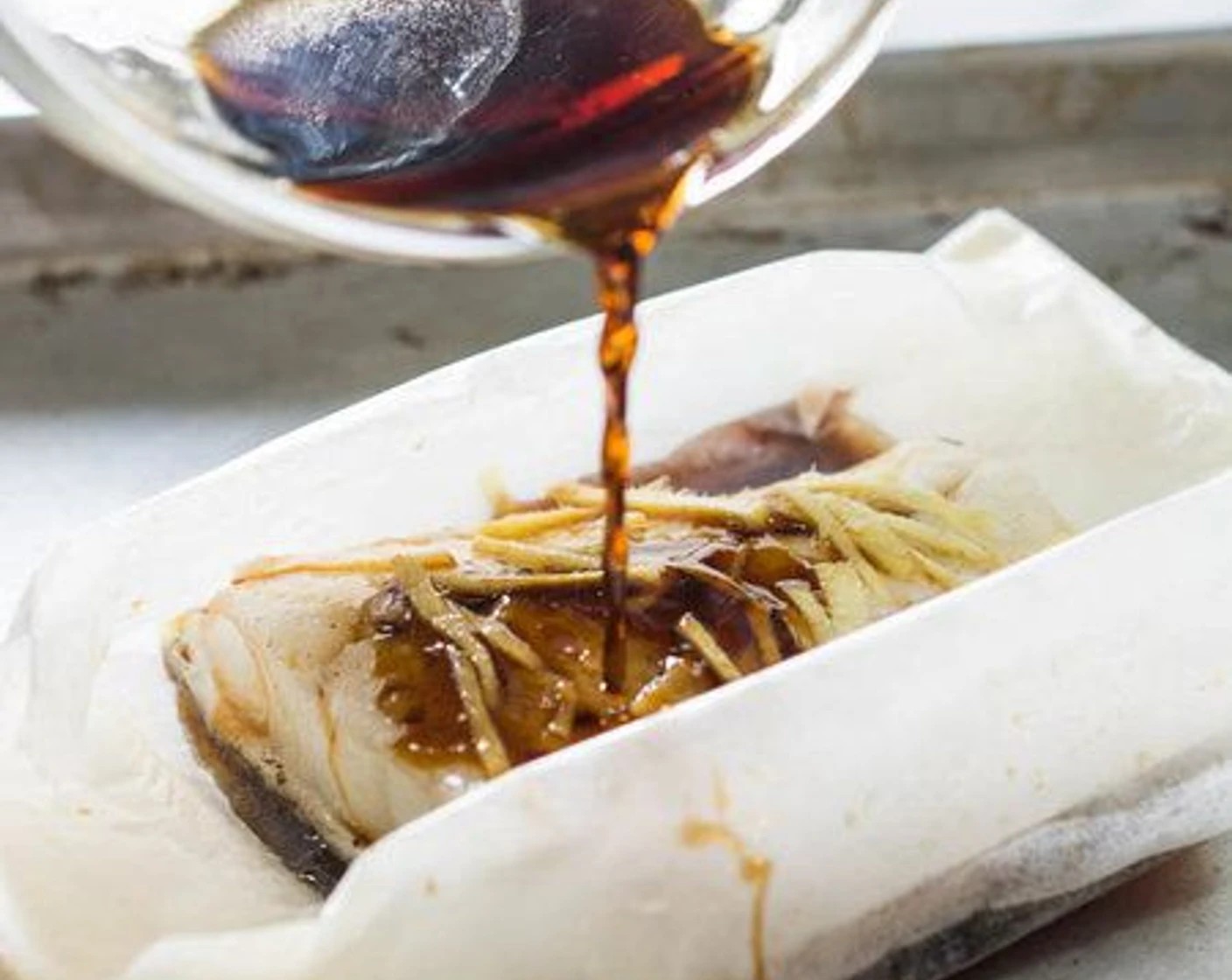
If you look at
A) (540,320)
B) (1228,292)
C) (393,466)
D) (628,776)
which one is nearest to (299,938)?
(628,776)

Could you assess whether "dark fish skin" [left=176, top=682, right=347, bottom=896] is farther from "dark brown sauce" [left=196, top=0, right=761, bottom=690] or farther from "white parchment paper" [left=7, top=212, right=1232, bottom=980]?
"dark brown sauce" [left=196, top=0, right=761, bottom=690]

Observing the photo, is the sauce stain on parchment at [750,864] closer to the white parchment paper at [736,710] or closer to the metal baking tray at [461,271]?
the white parchment paper at [736,710]

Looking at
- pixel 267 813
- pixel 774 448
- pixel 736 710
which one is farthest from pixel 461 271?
pixel 736 710

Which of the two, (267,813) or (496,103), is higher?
(496,103)

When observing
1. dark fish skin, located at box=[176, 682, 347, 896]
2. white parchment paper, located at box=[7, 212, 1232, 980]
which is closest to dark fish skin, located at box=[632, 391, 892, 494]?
white parchment paper, located at box=[7, 212, 1232, 980]

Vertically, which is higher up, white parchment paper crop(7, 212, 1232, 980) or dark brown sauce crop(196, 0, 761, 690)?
dark brown sauce crop(196, 0, 761, 690)

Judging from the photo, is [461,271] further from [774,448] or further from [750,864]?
[750,864]

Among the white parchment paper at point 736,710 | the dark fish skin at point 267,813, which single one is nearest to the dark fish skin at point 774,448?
the white parchment paper at point 736,710
